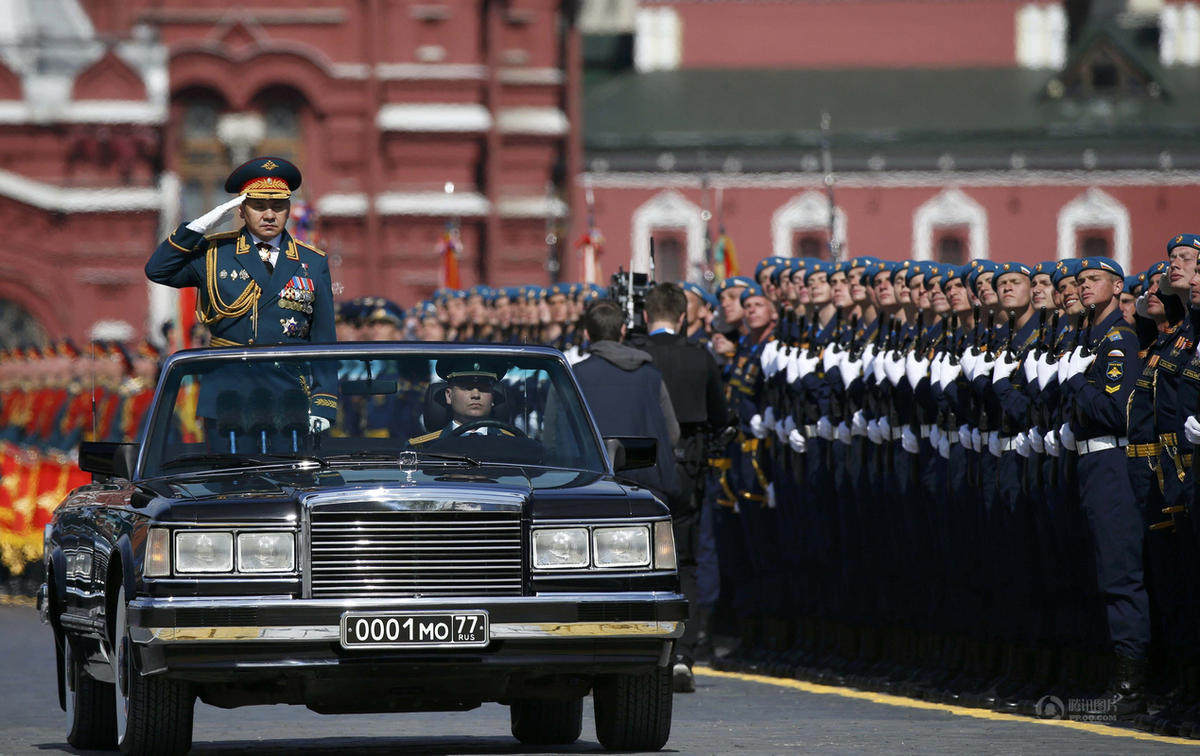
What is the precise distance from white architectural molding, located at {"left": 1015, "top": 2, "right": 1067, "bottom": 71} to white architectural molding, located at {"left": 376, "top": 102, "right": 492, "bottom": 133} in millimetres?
16393

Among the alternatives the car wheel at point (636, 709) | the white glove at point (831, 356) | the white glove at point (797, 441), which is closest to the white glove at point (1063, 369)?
the white glove at point (831, 356)

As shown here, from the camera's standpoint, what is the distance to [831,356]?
51.2ft

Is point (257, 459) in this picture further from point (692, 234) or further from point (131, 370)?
point (692, 234)

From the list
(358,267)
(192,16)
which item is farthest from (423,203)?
(192,16)

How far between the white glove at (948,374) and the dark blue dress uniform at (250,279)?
319 cm

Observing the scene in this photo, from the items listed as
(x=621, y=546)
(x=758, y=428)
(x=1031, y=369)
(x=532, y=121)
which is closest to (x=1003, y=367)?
(x=1031, y=369)

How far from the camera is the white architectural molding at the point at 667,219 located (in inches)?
2479

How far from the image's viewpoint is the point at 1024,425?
45.0 ft

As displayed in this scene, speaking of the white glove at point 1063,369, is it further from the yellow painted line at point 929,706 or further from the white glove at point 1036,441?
the yellow painted line at point 929,706

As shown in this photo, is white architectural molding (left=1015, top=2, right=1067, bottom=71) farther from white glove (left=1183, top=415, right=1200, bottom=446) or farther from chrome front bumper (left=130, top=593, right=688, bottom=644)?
chrome front bumper (left=130, top=593, right=688, bottom=644)

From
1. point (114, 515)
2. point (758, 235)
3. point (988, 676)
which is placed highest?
point (758, 235)

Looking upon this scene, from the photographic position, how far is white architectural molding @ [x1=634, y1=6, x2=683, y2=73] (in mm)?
67250

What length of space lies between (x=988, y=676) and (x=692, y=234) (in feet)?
162

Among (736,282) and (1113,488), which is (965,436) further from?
(736,282)
